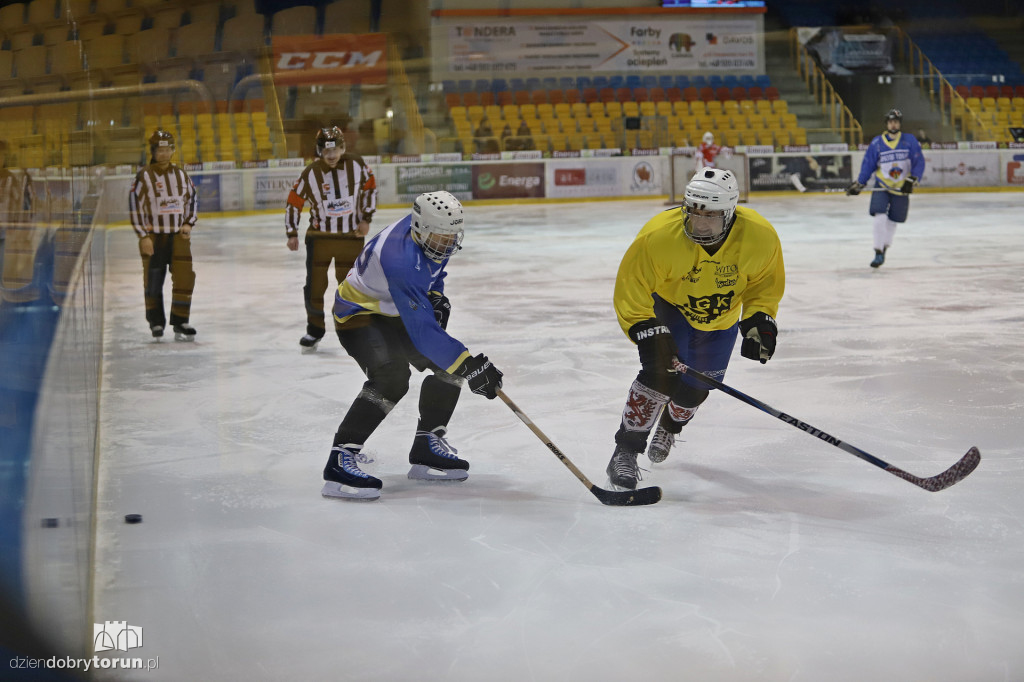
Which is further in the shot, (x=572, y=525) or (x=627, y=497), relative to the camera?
(x=627, y=497)

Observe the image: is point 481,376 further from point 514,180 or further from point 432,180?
point 514,180

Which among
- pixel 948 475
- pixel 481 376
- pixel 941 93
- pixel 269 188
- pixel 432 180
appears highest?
pixel 941 93

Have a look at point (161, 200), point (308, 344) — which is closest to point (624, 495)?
point (308, 344)

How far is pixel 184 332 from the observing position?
5770 mm

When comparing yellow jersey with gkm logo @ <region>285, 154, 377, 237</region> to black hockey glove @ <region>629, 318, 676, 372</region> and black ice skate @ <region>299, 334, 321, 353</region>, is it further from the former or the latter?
black hockey glove @ <region>629, 318, 676, 372</region>

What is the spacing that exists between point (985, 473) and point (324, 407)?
7.78ft

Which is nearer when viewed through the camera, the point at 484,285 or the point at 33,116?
the point at 33,116

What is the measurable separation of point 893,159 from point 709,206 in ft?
20.2

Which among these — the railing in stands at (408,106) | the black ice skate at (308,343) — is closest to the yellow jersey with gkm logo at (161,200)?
the black ice skate at (308,343)

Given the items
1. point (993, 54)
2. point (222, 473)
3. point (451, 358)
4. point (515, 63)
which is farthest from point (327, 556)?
point (993, 54)

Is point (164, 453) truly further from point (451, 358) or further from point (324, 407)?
point (451, 358)

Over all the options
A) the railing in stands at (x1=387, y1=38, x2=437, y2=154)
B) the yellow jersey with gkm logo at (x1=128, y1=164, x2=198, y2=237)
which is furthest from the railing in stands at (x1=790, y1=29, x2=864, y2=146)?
the yellow jersey with gkm logo at (x1=128, y1=164, x2=198, y2=237)

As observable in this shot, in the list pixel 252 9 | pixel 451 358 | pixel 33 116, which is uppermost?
pixel 252 9

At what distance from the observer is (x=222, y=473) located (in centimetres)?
335
